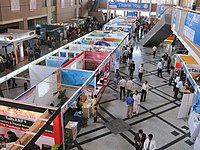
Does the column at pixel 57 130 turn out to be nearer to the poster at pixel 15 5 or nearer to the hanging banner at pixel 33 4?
the poster at pixel 15 5

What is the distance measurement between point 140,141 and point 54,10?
19.9 meters

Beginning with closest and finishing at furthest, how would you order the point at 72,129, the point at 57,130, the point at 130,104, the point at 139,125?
1. the point at 57,130
2. the point at 72,129
3. the point at 139,125
4. the point at 130,104

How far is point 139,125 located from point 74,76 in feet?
10.8

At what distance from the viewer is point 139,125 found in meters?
7.98

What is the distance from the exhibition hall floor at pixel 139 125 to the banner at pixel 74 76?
1.44m

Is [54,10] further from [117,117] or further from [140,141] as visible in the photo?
[140,141]

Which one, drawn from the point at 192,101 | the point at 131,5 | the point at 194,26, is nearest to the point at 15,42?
the point at 194,26

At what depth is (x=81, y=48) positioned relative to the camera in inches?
494

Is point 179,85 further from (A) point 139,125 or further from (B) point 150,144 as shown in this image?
(B) point 150,144

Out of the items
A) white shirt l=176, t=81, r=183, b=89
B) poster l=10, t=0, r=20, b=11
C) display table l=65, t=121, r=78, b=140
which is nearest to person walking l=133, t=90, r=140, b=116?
white shirt l=176, t=81, r=183, b=89

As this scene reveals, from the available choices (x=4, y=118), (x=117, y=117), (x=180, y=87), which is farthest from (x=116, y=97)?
(x=4, y=118)

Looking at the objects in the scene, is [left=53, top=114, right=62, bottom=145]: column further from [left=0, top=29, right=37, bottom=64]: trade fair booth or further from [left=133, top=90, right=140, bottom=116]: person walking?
[left=0, top=29, right=37, bottom=64]: trade fair booth

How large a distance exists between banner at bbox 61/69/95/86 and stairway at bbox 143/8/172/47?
35.0ft

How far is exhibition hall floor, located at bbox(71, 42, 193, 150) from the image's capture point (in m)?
6.97
